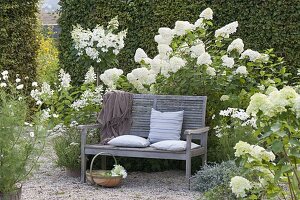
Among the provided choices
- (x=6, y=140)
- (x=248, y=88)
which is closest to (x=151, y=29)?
(x=248, y=88)

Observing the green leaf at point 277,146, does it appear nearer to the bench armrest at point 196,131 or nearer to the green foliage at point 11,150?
the green foliage at point 11,150

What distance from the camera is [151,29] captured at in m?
9.23

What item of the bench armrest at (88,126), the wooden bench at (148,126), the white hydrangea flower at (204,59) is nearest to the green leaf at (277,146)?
the wooden bench at (148,126)

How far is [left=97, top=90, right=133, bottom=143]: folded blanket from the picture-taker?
6.71m

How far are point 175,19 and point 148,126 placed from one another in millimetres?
2713

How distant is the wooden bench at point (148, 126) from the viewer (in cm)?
605

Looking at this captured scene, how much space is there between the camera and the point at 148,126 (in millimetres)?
6777

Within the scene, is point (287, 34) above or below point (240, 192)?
above

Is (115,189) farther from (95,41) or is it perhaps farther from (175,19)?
(175,19)

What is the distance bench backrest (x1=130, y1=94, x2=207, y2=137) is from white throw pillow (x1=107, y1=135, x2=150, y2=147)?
46 centimetres

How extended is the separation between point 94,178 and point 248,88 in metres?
2.02

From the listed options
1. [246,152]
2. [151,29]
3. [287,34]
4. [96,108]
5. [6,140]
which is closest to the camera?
[246,152]

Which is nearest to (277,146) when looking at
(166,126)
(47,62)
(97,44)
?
(166,126)

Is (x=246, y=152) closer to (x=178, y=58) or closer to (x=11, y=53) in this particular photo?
(x=178, y=58)
